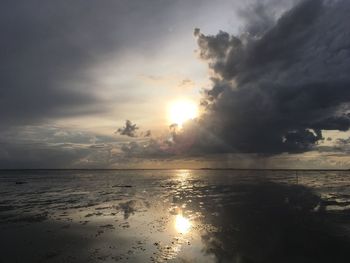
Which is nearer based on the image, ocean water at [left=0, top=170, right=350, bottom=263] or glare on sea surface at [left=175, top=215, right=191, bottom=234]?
ocean water at [left=0, top=170, right=350, bottom=263]

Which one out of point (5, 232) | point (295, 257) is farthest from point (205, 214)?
point (5, 232)

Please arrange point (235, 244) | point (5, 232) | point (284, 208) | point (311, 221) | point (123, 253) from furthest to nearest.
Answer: point (284, 208)
point (311, 221)
point (5, 232)
point (235, 244)
point (123, 253)

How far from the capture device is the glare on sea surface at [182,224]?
2823 centimetres

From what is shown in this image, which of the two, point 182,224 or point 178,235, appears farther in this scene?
point 182,224

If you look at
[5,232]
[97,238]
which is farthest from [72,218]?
[97,238]

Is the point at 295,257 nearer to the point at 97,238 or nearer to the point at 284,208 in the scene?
the point at 97,238

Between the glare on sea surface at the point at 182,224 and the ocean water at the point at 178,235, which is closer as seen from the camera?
the ocean water at the point at 178,235

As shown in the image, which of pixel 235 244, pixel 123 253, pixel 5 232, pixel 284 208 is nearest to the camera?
pixel 123 253

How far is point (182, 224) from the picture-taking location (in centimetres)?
3100

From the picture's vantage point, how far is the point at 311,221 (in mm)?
32562

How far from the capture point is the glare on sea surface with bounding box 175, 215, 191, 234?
28234mm

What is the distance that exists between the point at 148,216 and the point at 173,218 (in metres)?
3.41

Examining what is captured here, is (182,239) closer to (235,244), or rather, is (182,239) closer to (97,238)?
(235,244)

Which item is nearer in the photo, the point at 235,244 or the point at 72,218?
the point at 235,244
